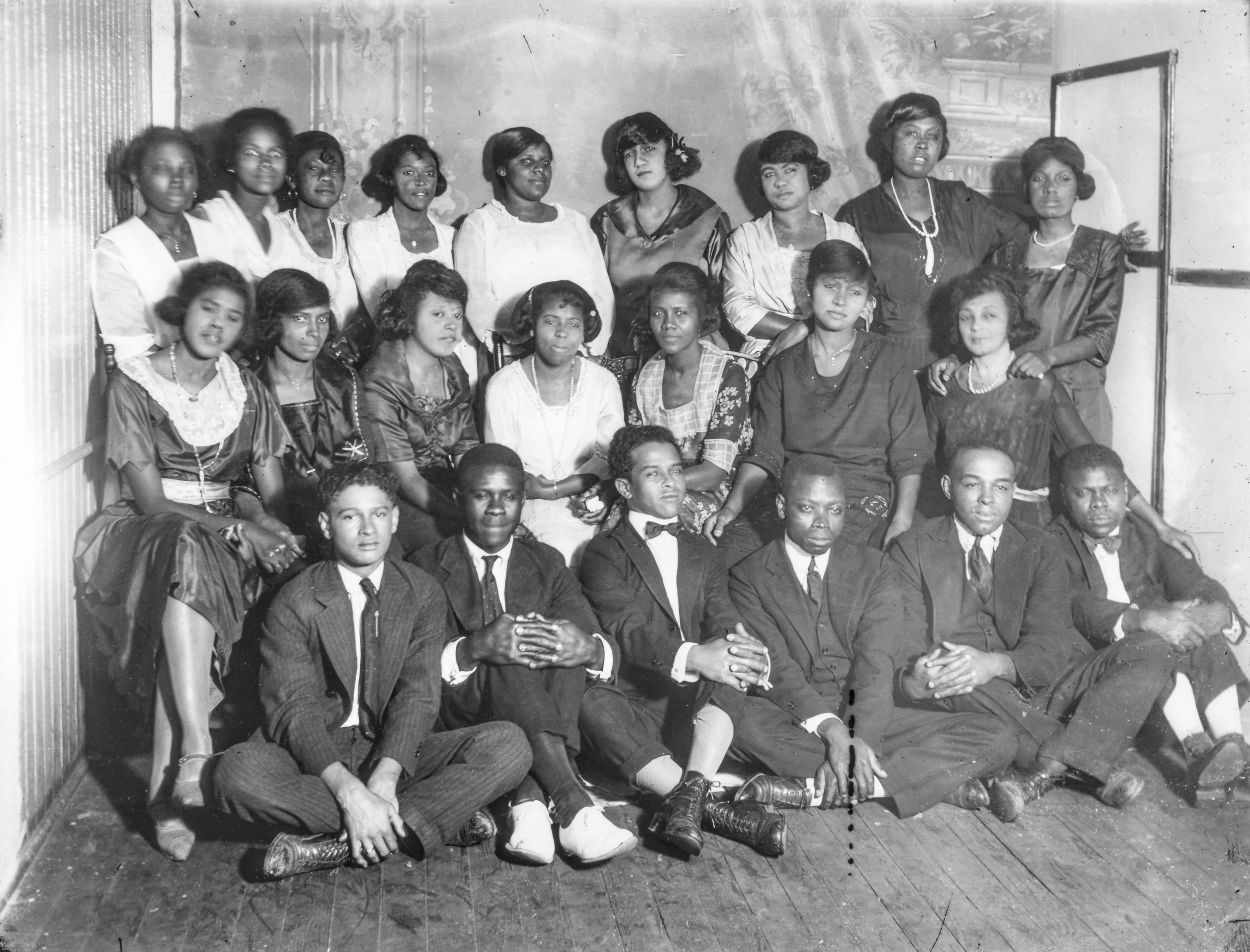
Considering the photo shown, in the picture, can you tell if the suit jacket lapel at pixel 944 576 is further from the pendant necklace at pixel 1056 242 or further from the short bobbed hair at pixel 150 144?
the short bobbed hair at pixel 150 144

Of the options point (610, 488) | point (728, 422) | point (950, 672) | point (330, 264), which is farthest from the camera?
point (330, 264)

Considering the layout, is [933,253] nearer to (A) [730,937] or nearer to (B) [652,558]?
(B) [652,558]

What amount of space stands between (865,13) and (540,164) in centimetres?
180

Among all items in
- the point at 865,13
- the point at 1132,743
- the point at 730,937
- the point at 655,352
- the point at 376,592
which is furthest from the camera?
the point at 865,13

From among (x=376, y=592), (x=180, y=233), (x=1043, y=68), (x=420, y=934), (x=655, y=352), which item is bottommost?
(x=420, y=934)

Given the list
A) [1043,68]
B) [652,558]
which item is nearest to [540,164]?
[652,558]

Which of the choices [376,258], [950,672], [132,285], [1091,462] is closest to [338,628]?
[132,285]

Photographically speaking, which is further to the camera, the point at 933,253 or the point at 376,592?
the point at 933,253

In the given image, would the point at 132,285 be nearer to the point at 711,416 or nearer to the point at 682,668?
the point at 711,416

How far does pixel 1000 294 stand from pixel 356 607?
8.22 ft

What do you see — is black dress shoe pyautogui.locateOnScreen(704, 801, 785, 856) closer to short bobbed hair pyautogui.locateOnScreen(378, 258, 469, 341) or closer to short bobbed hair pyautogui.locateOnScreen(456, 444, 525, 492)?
short bobbed hair pyautogui.locateOnScreen(456, 444, 525, 492)

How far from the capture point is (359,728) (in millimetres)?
3203

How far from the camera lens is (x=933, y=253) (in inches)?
191

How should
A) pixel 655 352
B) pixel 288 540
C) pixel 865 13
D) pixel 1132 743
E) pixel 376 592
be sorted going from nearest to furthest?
pixel 376 592 → pixel 288 540 → pixel 1132 743 → pixel 655 352 → pixel 865 13
